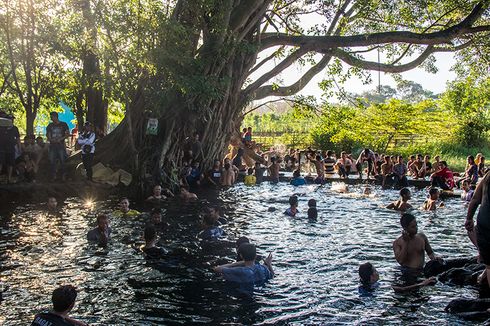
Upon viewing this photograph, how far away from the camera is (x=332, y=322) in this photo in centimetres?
698

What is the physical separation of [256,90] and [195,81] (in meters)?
6.47

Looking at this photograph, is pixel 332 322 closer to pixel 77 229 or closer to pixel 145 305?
pixel 145 305

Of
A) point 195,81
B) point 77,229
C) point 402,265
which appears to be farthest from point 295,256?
point 195,81

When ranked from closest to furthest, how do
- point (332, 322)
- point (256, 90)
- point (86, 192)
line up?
point (332, 322) < point (86, 192) < point (256, 90)

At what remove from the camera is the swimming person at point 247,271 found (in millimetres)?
8281

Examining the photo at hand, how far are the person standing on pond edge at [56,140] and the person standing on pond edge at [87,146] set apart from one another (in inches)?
20.6

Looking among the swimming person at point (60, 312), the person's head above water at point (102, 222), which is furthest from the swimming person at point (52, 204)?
the swimming person at point (60, 312)

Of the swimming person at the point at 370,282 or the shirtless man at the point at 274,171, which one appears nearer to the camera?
the swimming person at the point at 370,282

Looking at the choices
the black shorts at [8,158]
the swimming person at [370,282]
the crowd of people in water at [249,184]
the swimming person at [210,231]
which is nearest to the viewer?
the crowd of people in water at [249,184]

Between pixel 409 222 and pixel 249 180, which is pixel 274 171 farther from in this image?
pixel 409 222

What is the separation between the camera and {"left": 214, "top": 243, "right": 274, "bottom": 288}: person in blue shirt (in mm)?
8289

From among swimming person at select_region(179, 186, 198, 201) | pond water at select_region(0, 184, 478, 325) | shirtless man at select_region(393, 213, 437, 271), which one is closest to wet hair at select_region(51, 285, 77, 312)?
pond water at select_region(0, 184, 478, 325)

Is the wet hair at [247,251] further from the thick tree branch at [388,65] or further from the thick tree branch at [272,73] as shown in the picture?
the thick tree branch at [388,65]

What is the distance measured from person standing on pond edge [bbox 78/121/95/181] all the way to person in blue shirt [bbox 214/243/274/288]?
9.98 metres
